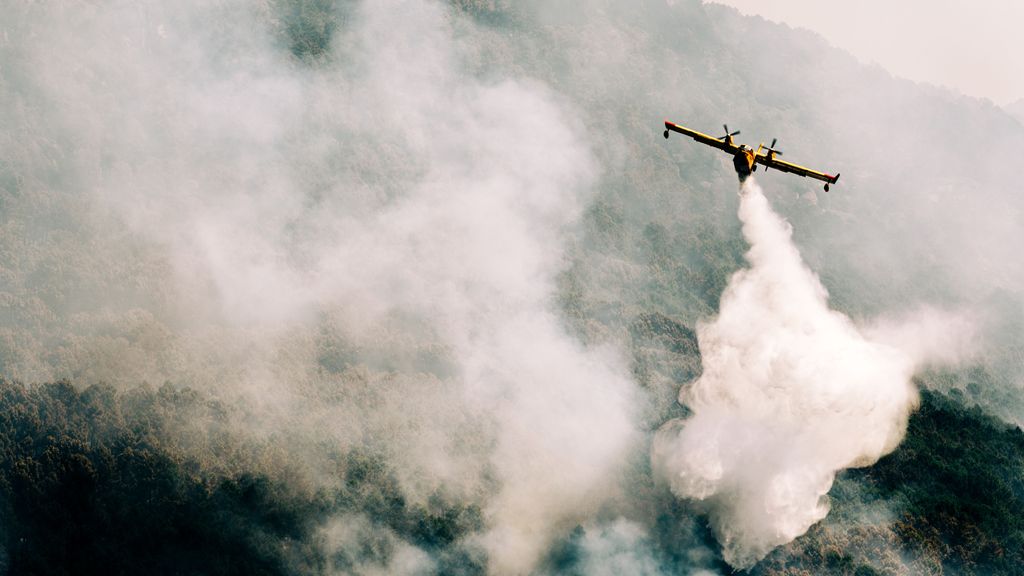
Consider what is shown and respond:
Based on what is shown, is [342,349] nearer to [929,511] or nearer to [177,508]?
[177,508]

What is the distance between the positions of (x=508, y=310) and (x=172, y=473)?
61.7m

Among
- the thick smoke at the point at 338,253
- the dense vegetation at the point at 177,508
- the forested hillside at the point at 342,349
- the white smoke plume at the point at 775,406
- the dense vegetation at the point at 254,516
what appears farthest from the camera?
the thick smoke at the point at 338,253

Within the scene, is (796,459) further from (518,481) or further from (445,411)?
(445,411)

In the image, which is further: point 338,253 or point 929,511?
point 338,253

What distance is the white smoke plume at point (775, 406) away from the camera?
75.8 m

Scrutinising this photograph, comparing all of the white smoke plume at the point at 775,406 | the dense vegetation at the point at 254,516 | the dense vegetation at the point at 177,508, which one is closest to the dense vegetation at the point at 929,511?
the dense vegetation at the point at 254,516

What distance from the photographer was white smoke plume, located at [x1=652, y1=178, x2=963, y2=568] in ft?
249

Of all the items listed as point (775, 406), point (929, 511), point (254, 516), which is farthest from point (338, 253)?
point (929, 511)

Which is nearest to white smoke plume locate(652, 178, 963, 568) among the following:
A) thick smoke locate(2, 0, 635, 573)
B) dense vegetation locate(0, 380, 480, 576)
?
thick smoke locate(2, 0, 635, 573)

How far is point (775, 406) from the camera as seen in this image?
77500 mm

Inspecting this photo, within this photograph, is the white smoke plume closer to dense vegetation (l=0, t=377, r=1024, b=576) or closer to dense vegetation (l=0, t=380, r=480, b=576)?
dense vegetation (l=0, t=377, r=1024, b=576)

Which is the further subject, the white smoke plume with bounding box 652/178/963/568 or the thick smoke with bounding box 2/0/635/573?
the thick smoke with bounding box 2/0/635/573

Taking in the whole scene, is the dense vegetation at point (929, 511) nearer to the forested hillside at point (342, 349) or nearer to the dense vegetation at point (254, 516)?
the dense vegetation at point (254, 516)

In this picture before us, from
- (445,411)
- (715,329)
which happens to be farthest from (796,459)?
(445,411)
